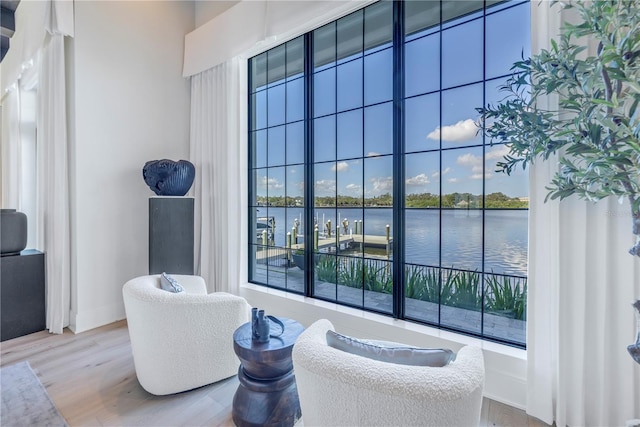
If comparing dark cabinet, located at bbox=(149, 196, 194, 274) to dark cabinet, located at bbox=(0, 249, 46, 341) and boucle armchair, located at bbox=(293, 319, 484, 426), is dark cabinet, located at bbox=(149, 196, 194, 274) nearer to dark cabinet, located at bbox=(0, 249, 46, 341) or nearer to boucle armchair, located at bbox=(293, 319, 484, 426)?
dark cabinet, located at bbox=(0, 249, 46, 341)

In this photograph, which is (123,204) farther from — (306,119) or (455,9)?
(455,9)

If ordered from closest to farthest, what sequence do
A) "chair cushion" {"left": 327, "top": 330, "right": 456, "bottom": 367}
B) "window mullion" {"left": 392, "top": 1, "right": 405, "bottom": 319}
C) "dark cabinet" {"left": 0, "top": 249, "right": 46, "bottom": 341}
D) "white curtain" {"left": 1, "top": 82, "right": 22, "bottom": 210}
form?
"chair cushion" {"left": 327, "top": 330, "right": 456, "bottom": 367} → "window mullion" {"left": 392, "top": 1, "right": 405, "bottom": 319} → "dark cabinet" {"left": 0, "top": 249, "right": 46, "bottom": 341} → "white curtain" {"left": 1, "top": 82, "right": 22, "bottom": 210}

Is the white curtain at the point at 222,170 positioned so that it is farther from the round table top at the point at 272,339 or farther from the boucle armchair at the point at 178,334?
the round table top at the point at 272,339

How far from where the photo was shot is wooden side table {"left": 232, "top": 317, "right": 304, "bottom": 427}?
60.7 inches

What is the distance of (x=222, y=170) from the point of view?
125 inches

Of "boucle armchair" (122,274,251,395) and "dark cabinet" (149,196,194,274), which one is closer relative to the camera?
"boucle armchair" (122,274,251,395)

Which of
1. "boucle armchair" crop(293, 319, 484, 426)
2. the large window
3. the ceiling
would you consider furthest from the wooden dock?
the ceiling

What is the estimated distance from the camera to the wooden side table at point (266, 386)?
60.7 inches

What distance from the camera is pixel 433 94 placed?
7.12 ft

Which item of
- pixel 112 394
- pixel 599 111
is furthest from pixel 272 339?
pixel 599 111

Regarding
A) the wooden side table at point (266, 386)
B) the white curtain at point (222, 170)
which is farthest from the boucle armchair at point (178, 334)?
the white curtain at point (222, 170)

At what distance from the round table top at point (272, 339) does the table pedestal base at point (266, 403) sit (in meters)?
0.18

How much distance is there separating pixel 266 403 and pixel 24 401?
1482mm

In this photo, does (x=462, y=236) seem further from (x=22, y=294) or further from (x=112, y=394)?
(x=22, y=294)
